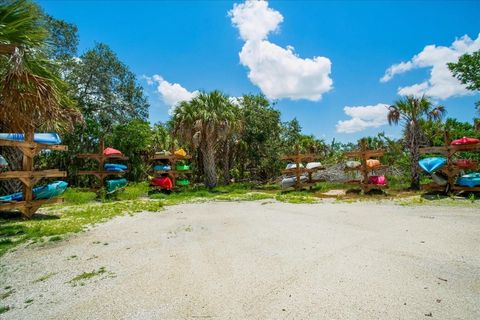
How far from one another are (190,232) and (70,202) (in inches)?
303

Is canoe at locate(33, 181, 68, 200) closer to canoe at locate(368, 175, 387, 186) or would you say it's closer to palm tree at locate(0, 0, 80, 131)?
palm tree at locate(0, 0, 80, 131)

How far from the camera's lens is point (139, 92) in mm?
23844

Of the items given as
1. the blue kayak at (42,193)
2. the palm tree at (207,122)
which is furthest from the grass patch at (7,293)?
the palm tree at (207,122)

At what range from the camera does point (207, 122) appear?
1695 cm

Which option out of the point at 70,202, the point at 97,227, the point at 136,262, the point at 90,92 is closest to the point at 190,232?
the point at 136,262

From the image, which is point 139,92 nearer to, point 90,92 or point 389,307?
point 90,92

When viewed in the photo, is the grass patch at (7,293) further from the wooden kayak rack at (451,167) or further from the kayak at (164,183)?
the wooden kayak rack at (451,167)

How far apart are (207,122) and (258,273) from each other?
14.0 meters

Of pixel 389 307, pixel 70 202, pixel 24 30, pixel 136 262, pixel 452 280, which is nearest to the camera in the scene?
pixel 389 307

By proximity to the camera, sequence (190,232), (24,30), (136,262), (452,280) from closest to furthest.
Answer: (452,280) → (136,262) → (24,30) → (190,232)

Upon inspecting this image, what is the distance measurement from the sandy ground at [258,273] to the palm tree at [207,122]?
11.2 meters

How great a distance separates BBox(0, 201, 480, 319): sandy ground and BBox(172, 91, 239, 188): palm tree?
36.9 feet

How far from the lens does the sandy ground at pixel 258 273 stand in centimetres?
275

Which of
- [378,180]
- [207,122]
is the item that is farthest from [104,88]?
[378,180]
